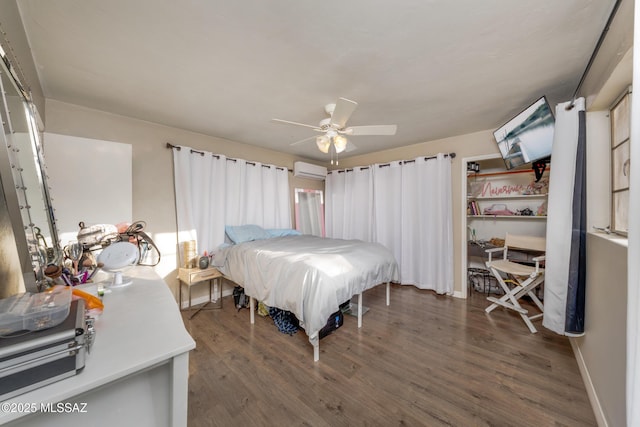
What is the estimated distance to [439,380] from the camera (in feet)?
5.77

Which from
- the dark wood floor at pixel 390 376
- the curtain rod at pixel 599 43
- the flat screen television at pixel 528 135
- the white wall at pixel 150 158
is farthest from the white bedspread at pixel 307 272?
the curtain rod at pixel 599 43

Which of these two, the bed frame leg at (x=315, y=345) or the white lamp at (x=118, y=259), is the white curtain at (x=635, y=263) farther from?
the white lamp at (x=118, y=259)

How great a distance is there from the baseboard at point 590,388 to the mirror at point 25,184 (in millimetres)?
3051

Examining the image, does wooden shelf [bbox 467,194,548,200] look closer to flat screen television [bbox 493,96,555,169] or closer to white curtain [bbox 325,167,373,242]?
flat screen television [bbox 493,96,555,169]

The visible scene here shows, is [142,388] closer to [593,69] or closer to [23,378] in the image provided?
[23,378]

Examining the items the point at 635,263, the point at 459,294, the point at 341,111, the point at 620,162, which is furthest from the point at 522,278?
the point at 341,111

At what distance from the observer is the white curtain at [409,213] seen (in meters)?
3.44

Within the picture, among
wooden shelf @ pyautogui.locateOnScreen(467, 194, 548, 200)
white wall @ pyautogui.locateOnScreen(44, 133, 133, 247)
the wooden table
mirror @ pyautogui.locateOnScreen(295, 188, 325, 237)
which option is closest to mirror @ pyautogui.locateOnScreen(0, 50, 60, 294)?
white wall @ pyautogui.locateOnScreen(44, 133, 133, 247)

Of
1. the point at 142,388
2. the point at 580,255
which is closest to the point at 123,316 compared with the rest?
the point at 142,388

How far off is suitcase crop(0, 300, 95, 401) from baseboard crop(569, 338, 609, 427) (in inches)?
99.4

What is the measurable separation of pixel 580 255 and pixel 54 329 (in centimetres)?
299

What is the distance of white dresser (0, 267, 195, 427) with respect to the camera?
0.61m

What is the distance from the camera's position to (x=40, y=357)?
605mm

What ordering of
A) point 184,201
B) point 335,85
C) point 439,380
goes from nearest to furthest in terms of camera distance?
point 439,380, point 335,85, point 184,201
